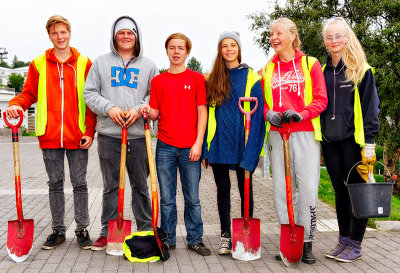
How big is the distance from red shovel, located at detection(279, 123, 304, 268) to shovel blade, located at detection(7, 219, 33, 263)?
232cm

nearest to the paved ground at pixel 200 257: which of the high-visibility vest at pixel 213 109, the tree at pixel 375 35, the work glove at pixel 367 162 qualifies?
the work glove at pixel 367 162

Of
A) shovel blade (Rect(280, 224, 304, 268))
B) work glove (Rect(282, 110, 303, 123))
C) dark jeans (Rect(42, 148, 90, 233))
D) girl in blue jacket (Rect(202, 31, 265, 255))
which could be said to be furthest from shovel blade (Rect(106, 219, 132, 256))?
work glove (Rect(282, 110, 303, 123))

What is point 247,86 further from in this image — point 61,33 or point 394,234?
point 394,234

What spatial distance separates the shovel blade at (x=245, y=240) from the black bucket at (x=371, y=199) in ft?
2.91

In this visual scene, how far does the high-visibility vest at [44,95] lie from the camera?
4195 mm

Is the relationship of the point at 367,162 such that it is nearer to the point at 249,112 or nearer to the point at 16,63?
the point at 249,112

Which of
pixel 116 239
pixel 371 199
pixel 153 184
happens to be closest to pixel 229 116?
pixel 153 184

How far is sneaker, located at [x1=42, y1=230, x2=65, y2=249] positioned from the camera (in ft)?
13.9

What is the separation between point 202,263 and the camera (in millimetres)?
3896

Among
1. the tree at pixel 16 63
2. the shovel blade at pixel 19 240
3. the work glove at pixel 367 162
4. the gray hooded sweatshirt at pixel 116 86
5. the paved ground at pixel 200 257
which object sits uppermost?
the tree at pixel 16 63

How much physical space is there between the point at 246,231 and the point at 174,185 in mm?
831

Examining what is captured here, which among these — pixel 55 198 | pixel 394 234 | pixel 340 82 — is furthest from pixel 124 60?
pixel 394 234

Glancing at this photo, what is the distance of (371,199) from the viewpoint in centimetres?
368

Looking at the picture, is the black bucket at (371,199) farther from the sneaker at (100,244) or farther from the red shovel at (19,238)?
the red shovel at (19,238)
